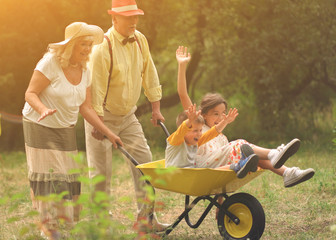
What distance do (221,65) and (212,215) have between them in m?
5.74

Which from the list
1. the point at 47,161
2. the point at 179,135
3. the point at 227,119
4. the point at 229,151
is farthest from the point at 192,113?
the point at 47,161

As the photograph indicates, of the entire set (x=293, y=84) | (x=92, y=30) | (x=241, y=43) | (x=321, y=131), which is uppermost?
(x=92, y=30)

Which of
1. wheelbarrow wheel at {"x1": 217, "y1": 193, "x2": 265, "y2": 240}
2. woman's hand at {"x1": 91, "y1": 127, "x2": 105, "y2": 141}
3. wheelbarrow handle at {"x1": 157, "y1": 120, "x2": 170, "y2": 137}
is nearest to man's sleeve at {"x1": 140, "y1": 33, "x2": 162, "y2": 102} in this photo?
wheelbarrow handle at {"x1": 157, "y1": 120, "x2": 170, "y2": 137}

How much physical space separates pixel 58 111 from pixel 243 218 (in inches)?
62.3

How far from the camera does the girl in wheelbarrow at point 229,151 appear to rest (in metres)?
4.89

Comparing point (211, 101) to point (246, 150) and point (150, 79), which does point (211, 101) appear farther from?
point (150, 79)

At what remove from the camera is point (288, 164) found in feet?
30.0

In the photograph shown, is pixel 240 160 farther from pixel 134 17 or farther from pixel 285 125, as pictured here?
pixel 285 125

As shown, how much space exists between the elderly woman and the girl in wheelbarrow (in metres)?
0.68

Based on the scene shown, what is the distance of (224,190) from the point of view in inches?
199

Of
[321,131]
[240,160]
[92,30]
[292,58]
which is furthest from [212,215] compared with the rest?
[321,131]

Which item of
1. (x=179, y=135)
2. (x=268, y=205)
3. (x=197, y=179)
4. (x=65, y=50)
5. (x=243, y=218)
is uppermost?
(x=65, y=50)

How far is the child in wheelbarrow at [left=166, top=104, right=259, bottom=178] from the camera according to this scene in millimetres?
4684

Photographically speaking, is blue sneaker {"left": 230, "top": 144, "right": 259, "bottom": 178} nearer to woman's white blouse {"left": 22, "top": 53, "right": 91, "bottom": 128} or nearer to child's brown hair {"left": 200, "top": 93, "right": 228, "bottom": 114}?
child's brown hair {"left": 200, "top": 93, "right": 228, "bottom": 114}
